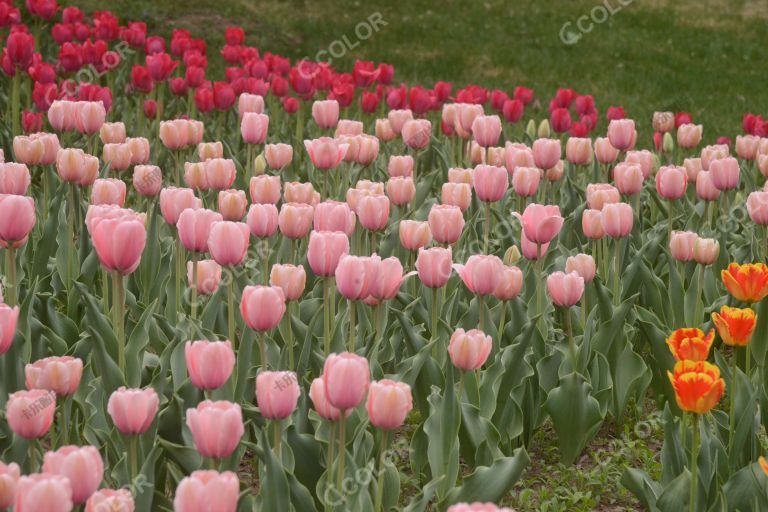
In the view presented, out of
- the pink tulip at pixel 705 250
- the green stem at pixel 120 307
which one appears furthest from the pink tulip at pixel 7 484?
the pink tulip at pixel 705 250

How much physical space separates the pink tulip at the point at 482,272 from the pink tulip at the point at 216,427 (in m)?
1.10

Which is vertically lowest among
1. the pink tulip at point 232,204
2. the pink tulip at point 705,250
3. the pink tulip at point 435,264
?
the pink tulip at point 705,250

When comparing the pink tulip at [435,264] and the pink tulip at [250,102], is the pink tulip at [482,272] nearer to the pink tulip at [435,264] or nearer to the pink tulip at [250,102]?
the pink tulip at [435,264]

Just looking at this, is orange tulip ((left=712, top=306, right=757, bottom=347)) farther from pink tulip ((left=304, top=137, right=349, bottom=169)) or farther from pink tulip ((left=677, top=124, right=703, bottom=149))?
pink tulip ((left=677, top=124, right=703, bottom=149))

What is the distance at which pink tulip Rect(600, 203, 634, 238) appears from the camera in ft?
12.5

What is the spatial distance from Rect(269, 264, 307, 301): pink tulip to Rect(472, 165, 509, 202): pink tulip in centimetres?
116

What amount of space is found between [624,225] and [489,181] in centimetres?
56

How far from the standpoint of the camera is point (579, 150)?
5316 mm

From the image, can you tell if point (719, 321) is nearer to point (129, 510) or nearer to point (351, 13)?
point (129, 510)

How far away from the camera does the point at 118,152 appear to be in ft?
14.8

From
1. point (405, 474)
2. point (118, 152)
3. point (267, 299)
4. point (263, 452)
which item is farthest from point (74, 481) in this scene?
point (118, 152)

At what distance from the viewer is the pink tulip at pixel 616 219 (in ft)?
12.5

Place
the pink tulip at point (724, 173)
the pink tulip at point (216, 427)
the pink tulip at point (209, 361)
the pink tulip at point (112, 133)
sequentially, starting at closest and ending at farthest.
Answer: the pink tulip at point (216, 427) → the pink tulip at point (209, 361) → the pink tulip at point (724, 173) → the pink tulip at point (112, 133)

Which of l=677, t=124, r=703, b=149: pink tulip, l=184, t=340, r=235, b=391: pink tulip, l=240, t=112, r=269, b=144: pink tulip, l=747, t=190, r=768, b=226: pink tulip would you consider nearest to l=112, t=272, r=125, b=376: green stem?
l=184, t=340, r=235, b=391: pink tulip
